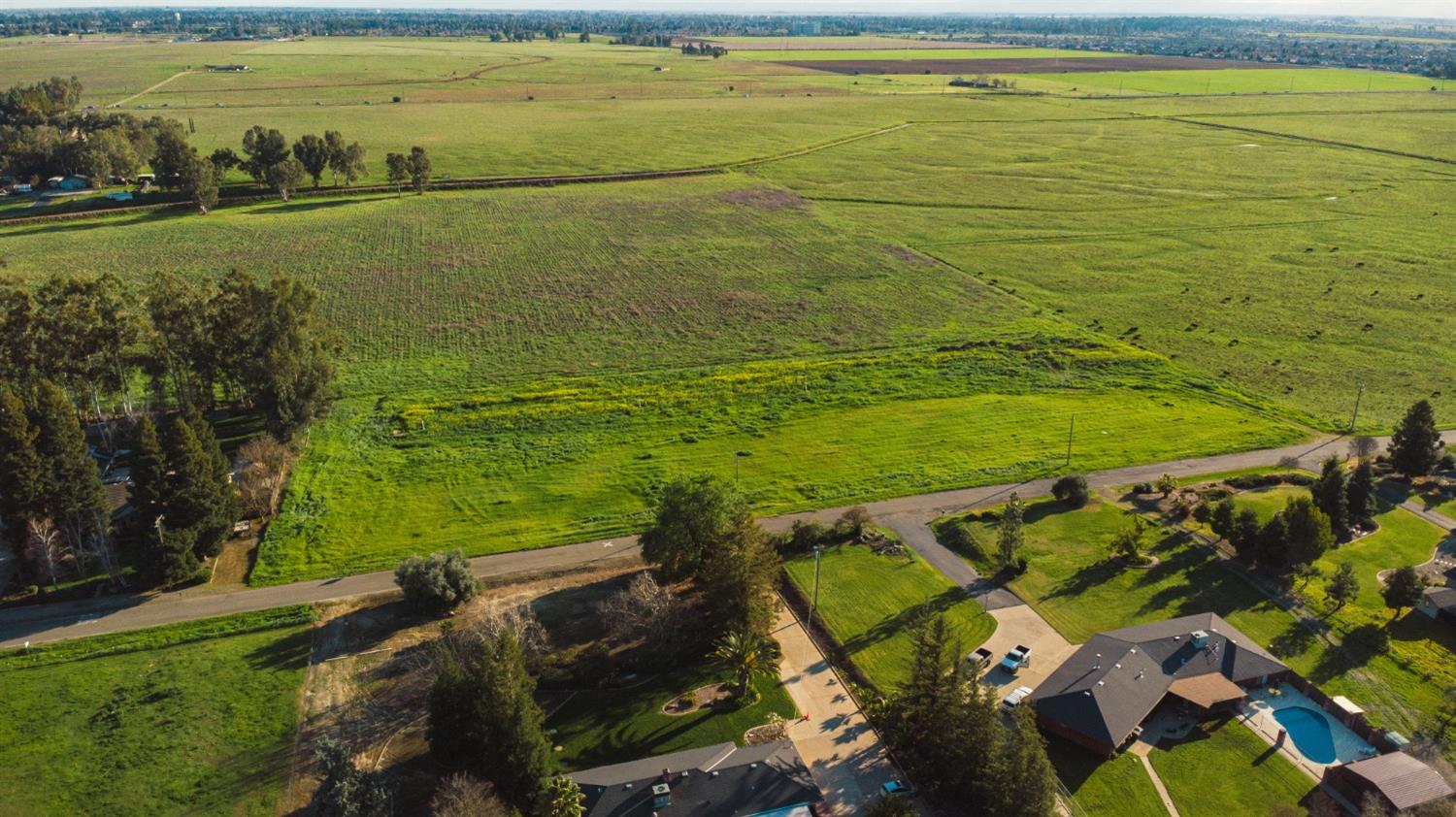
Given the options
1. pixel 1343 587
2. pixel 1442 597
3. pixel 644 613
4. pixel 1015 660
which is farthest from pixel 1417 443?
pixel 644 613

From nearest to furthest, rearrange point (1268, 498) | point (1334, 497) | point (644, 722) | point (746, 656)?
1. point (644, 722)
2. point (746, 656)
3. point (1334, 497)
4. point (1268, 498)

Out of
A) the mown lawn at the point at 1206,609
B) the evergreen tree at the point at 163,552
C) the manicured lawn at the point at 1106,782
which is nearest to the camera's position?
the manicured lawn at the point at 1106,782

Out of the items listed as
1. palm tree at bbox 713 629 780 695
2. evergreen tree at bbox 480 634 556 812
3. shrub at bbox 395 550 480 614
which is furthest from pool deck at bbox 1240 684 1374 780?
shrub at bbox 395 550 480 614

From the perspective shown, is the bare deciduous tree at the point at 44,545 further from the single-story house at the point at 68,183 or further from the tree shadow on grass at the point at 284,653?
the single-story house at the point at 68,183

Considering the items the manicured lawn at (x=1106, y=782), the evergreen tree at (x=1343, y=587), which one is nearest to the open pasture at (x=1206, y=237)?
the evergreen tree at (x=1343, y=587)

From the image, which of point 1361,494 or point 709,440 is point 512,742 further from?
point 1361,494
